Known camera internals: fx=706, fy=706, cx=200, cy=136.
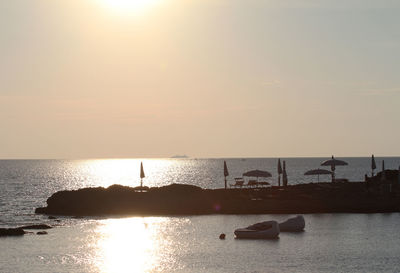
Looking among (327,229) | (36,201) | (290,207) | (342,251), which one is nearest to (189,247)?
(342,251)

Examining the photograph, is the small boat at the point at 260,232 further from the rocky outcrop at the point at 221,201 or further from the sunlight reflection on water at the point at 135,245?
the rocky outcrop at the point at 221,201

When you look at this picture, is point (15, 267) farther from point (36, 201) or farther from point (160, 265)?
point (36, 201)

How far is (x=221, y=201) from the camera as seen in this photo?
68438 millimetres

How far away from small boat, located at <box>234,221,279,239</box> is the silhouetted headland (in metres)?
14.3

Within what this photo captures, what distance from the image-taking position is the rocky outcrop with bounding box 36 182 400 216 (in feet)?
217

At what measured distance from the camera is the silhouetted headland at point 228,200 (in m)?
66.1

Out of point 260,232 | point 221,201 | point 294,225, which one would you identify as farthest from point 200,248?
point 221,201

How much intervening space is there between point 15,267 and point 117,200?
1190 inches

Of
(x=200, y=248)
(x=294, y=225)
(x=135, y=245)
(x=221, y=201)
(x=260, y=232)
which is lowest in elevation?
(x=200, y=248)

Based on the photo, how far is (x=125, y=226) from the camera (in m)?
58.2

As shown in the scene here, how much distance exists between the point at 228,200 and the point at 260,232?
59.6 feet

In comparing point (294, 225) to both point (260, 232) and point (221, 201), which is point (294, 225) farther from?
point (221, 201)

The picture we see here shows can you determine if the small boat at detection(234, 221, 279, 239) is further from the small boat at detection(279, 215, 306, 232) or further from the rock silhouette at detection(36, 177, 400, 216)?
the rock silhouette at detection(36, 177, 400, 216)

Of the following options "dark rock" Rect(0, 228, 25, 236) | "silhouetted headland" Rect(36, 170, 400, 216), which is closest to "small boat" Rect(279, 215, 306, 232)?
"silhouetted headland" Rect(36, 170, 400, 216)
